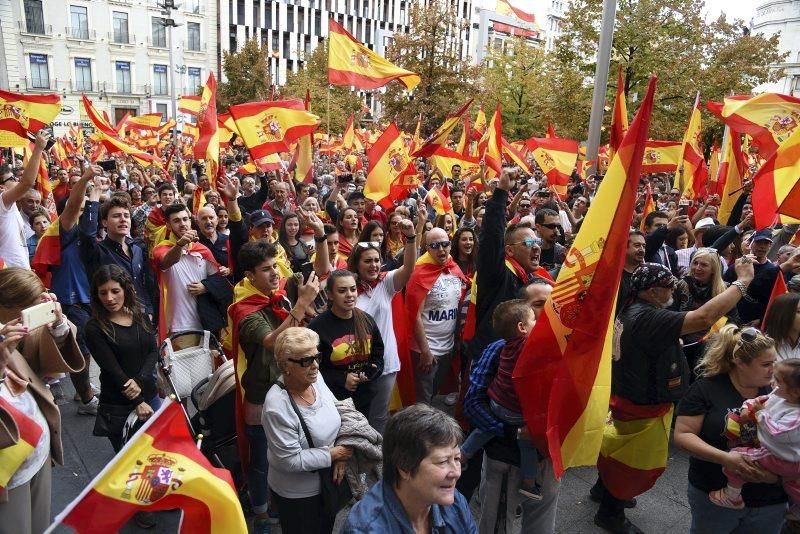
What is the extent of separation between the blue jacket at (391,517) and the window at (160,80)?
183 feet

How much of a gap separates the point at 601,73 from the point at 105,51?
48.0 metres

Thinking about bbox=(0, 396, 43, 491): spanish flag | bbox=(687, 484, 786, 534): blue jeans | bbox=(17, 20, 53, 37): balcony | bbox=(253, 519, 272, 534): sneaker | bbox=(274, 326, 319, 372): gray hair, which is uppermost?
bbox=(17, 20, 53, 37): balcony

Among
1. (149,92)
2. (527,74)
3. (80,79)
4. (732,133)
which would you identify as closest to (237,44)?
(149,92)

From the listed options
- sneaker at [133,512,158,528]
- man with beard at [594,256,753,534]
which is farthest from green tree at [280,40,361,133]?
man with beard at [594,256,753,534]

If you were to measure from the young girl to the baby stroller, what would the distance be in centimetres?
279

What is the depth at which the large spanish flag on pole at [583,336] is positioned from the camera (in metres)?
2.69

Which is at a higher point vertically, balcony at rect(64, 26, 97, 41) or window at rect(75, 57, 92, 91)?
balcony at rect(64, 26, 97, 41)

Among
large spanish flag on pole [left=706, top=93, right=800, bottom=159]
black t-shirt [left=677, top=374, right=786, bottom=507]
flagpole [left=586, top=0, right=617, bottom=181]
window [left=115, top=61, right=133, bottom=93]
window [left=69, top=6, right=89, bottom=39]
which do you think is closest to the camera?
black t-shirt [left=677, top=374, right=786, bottom=507]

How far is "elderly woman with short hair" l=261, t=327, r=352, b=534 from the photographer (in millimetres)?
2736

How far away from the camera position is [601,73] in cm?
1151

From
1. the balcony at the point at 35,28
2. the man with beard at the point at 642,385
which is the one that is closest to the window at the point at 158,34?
the balcony at the point at 35,28

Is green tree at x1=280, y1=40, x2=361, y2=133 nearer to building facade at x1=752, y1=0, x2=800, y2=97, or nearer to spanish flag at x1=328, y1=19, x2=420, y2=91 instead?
spanish flag at x1=328, y1=19, x2=420, y2=91

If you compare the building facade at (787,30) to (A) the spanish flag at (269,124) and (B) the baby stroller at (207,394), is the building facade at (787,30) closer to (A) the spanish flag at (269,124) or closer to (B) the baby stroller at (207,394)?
A: (A) the spanish flag at (269,124)

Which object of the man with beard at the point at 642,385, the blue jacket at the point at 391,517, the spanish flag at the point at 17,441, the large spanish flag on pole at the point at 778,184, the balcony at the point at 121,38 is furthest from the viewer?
the balcony at the point at 121,38
